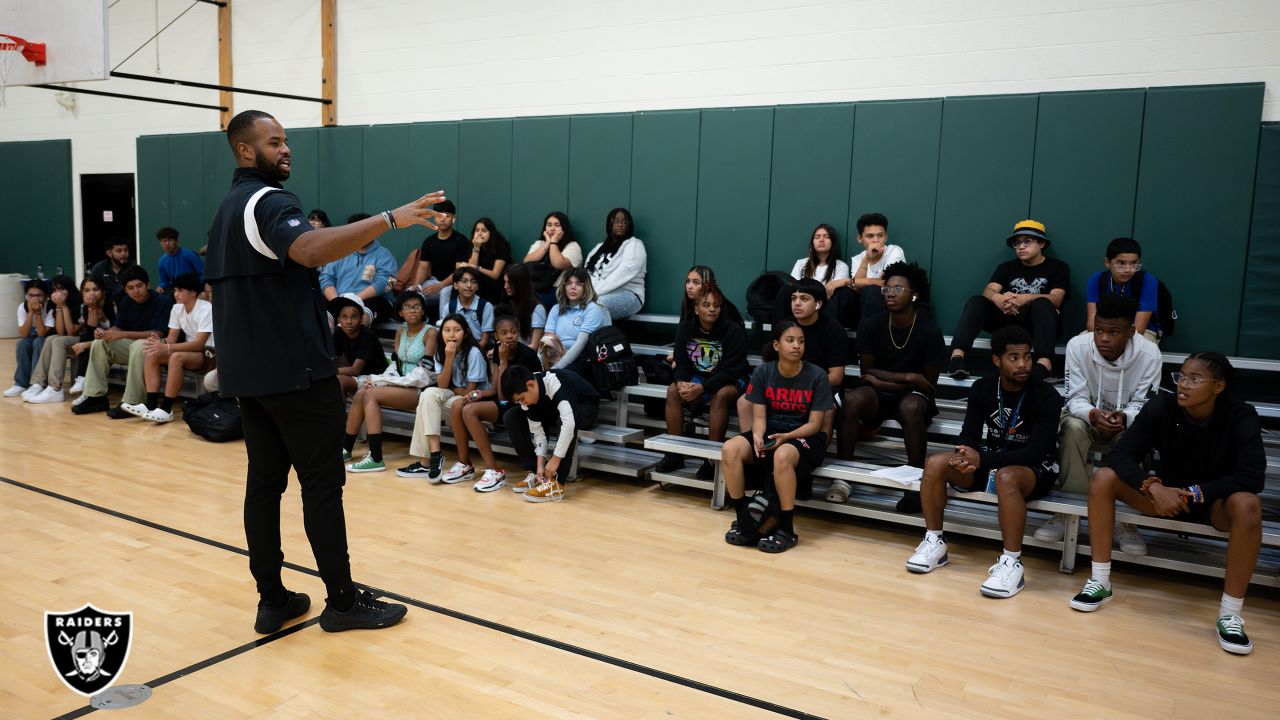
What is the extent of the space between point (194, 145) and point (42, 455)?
15.8 feet

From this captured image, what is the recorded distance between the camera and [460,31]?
25.6 feet

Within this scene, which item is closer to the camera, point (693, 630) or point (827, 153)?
point (693, 630)

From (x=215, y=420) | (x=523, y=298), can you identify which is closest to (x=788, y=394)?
(x=523, y=298)

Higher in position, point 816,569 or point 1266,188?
point 1266,188

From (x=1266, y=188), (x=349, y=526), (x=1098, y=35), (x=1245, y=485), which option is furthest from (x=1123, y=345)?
(x=349, y=526)

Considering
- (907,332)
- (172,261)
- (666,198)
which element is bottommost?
(907,332)

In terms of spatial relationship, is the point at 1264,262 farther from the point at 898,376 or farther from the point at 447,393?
the point at 447,393

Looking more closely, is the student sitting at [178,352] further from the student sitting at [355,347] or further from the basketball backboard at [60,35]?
the basketball backboard at [60,35]

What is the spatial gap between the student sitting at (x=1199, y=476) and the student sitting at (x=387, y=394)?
12.9 feet

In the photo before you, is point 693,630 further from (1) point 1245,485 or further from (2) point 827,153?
(2) point 827,153

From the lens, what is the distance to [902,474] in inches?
172

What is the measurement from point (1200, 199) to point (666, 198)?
3367 mm

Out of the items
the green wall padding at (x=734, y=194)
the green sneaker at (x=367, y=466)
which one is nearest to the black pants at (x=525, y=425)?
the green sneaker at (x=367, y=466)

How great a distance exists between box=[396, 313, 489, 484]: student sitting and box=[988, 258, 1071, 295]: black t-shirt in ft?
10.4
